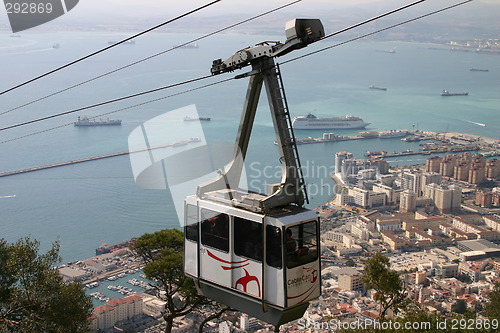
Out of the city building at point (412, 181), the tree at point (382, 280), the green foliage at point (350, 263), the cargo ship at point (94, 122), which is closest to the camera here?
the tree at point (382, 280)

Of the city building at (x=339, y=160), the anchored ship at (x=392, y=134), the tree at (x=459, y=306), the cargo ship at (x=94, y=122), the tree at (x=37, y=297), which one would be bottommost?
the tree at (x=459, y=306)

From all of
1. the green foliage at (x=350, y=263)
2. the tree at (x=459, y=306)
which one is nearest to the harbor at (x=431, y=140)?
the green foliage at (x=350, y=263)

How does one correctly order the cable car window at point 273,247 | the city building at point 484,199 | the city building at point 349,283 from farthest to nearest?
the city building at point 484,199 → the city building at point 349,283 → the cable car window at point 273,247

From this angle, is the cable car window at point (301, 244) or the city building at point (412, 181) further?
the city building at point (412, 181)

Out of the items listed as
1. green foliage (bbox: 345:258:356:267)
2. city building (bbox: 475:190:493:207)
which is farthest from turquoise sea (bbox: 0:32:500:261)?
city building (bbox: 475:190:493:207)

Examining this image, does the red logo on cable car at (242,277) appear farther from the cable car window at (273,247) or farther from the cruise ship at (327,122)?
the cruise ship at (327,122)

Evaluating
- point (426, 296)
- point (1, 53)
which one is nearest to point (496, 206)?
point (426, 296)

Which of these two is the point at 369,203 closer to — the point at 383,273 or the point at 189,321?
the point at 189,321
